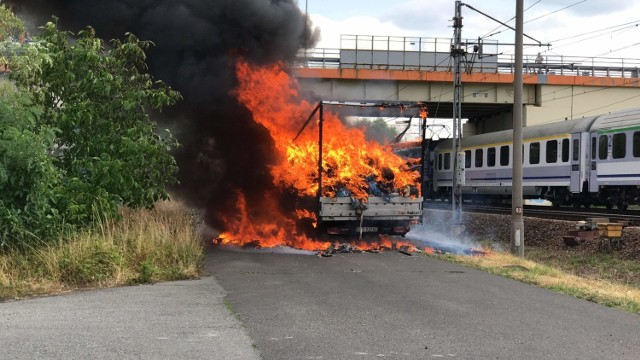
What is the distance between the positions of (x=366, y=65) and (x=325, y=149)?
20.3 m

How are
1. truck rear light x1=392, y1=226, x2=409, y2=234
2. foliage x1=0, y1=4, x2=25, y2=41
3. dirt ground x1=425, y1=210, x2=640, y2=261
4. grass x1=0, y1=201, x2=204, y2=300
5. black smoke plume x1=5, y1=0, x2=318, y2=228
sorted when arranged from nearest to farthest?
grass x1=0, y1=201, x2=204, y2=300 < foliage x1=0, y1=4, x2=25, y2=41 < black smoke plume x1=5, y1=0, x2=318, y2=228 < truck rear light x1=392, y1=226, x2=409, y2=234 < dirt ground x1=425, y1=210, x2=640, y2=261

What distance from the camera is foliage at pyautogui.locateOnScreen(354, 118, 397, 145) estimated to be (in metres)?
13.7

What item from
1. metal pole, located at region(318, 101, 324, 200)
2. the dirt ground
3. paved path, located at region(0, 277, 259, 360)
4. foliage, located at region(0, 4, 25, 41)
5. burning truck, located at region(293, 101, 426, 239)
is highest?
foliage, located at region(0, 4, 25, 41)

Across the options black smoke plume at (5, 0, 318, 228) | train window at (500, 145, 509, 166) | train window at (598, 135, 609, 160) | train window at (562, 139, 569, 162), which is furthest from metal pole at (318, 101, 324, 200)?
train window at (500, 145, 509, 166)

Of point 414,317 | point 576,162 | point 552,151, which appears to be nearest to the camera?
point 414,317

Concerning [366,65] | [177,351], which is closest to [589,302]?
[177,351]

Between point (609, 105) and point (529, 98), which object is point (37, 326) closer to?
point (529, 98)

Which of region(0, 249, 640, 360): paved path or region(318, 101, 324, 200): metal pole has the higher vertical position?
region(318, 101, 324, 200): metal pole

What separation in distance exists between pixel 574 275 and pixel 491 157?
1433 centimetres

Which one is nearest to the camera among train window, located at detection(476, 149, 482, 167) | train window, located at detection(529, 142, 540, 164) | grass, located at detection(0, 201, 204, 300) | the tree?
grass, located at detection(0, 201, 204, 300)

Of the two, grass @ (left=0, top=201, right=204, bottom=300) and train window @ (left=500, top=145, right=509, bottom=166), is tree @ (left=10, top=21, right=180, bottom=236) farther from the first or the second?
train window @ (left=500, top=145, right=509, bottom=166)

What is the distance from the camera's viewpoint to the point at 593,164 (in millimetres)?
19703

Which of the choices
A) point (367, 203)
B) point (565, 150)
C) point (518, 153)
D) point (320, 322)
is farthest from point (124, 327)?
point (565, 150)

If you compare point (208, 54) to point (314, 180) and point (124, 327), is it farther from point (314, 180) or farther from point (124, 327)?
point (124, 327)
